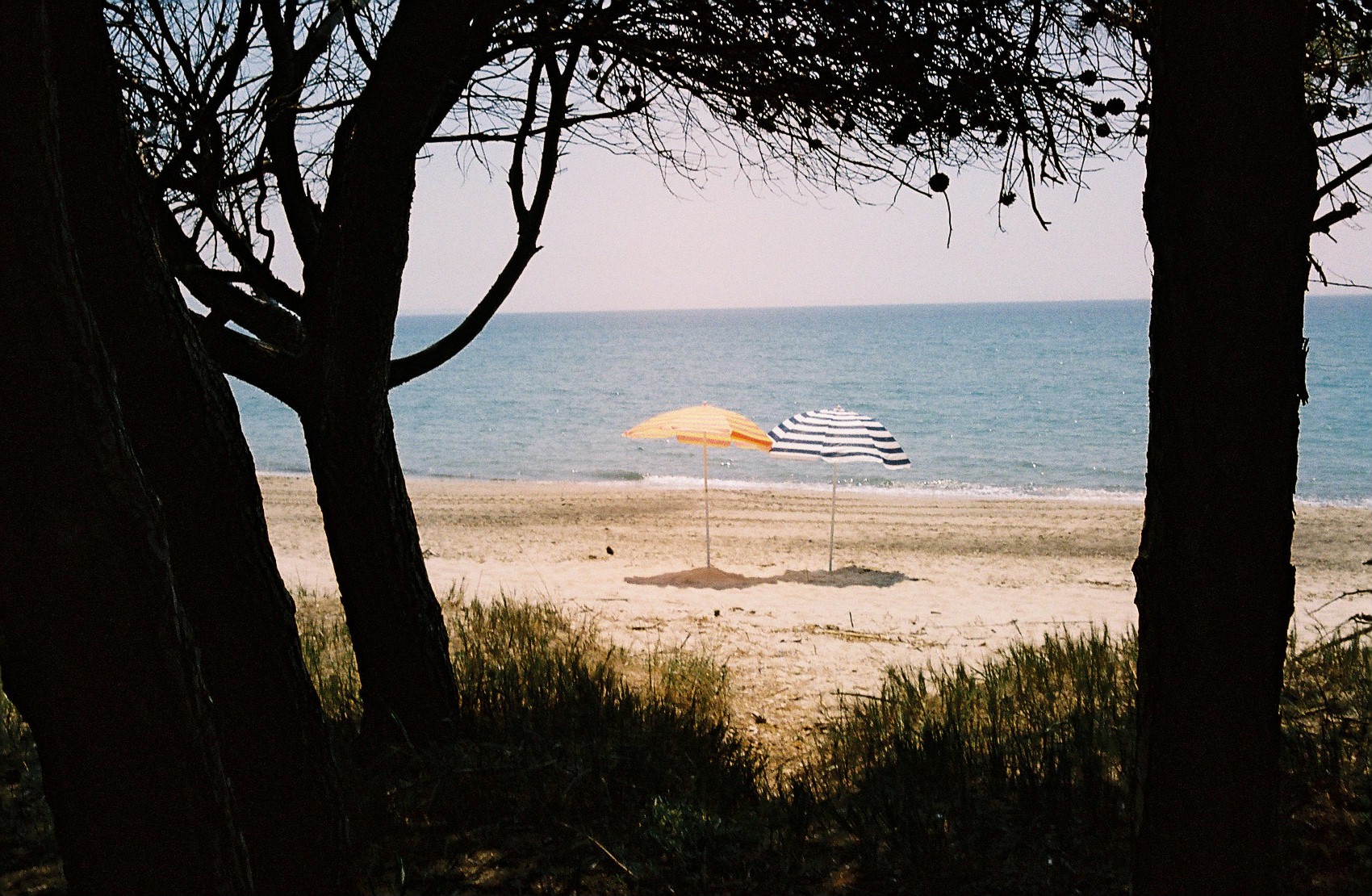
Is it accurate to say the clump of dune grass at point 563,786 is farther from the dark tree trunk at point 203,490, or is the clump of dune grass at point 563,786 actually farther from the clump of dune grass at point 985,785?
the dark tree trunk at point 203,490

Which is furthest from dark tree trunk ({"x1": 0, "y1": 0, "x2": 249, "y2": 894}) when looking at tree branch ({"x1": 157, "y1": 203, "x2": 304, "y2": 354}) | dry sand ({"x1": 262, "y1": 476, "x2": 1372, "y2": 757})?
dry sand ({"x1": 262, "y1": 476, "x2": 1372, "y2": 757})

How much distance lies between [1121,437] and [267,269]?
3166cm

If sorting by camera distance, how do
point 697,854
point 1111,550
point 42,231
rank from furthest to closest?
1. point 1111,550
2. point 697,854
3. point 42,231

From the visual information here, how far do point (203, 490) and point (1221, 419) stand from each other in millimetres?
2707

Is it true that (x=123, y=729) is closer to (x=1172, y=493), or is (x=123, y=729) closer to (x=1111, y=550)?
(x=1172, y=493)

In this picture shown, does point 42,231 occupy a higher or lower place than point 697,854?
higher

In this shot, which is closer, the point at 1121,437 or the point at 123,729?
the point at 123,729

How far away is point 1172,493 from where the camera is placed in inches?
103

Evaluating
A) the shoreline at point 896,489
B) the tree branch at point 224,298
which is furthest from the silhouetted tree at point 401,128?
the shoreline at point 896,489

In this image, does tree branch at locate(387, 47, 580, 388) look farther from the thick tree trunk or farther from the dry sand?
the dry sand

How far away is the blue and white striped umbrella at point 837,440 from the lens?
42.2ft

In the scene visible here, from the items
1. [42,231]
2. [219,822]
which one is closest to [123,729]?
[219,822]

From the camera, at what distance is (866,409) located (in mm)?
46531

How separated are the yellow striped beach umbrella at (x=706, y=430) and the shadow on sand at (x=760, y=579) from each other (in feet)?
1.18
